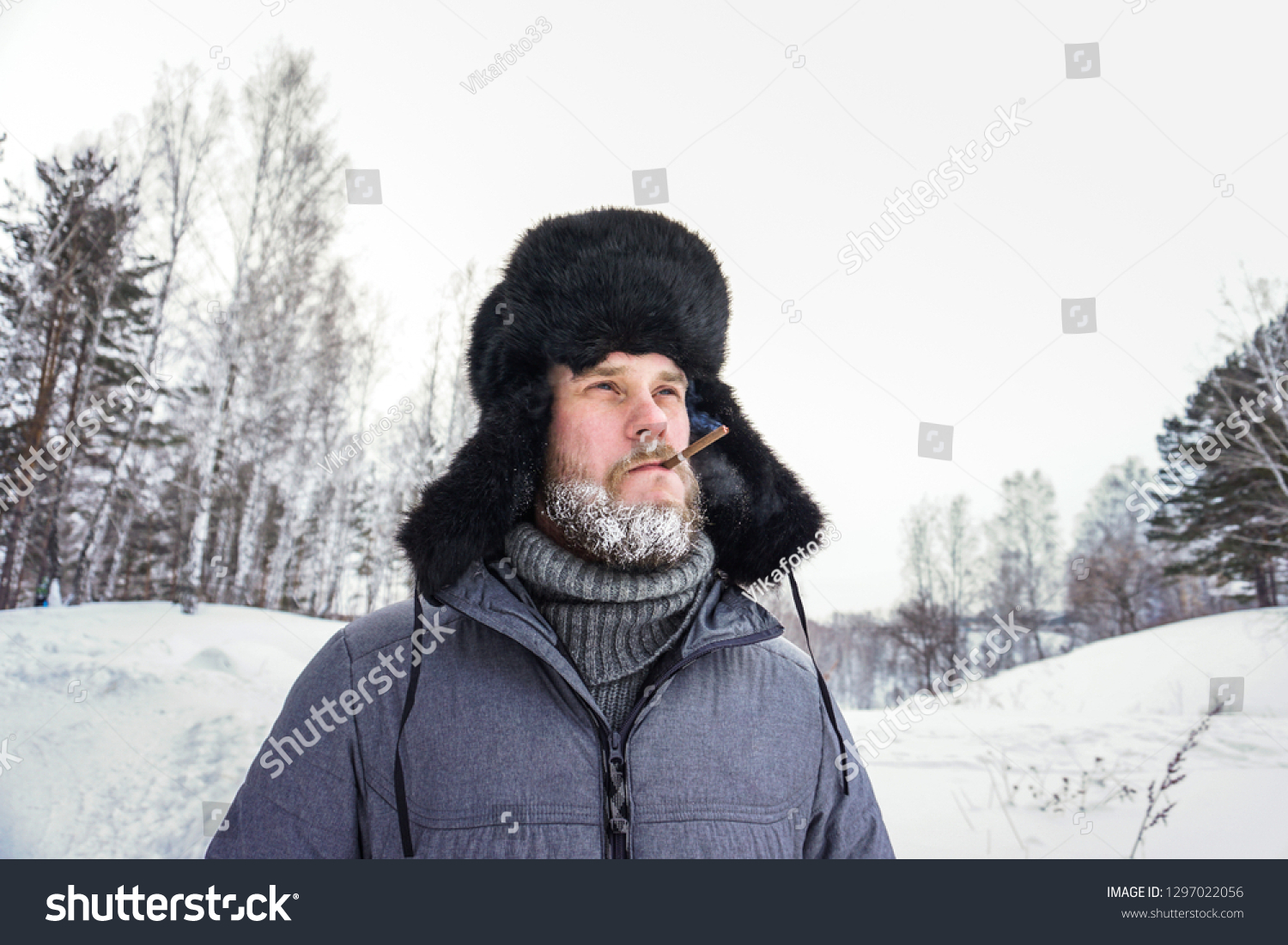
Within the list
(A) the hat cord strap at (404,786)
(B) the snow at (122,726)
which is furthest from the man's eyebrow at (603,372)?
(B) the snow at (122,726)

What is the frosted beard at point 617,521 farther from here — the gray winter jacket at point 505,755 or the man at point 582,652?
the gray winter jacket at point 505,755

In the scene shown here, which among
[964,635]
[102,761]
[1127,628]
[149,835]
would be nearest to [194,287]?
[102,761]

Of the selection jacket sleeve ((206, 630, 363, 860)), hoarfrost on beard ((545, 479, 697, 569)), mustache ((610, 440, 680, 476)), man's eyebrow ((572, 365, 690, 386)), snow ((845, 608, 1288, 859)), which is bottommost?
snow ((845, 608, 1288, 859))

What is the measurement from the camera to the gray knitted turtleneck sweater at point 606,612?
124 cm

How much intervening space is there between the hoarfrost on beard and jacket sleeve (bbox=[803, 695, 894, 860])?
18.1 inches

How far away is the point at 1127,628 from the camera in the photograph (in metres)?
4.46

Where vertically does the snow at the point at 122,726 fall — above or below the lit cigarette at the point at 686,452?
below

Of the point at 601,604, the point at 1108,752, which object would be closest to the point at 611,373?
the point at 601,604

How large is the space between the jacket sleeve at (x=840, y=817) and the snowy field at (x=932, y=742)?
210cm

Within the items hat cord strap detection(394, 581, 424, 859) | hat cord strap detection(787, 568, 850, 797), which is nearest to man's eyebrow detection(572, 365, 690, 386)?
hat cord strap detection(787, 568, 850, 797)

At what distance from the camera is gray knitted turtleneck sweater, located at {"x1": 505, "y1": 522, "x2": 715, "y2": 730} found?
48.7 inches

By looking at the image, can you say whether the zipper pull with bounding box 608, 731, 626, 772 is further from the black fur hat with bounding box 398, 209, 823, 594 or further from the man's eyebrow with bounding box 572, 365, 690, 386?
the man's eyebrow with bounding box 572, 365, 690, 386
